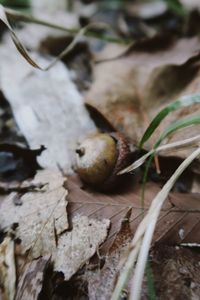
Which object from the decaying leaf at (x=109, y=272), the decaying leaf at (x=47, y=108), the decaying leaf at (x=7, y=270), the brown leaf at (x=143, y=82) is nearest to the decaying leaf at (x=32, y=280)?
the decaying leaf at (x=7, y=270)

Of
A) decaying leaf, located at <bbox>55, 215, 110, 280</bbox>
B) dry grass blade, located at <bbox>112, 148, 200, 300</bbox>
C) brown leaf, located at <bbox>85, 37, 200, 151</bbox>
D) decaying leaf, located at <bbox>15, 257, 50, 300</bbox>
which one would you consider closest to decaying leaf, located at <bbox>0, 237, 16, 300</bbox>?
decaying leaf, located at <bbox>15, 257, 50, 300</bbox>

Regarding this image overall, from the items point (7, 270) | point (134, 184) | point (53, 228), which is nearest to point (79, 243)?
point (53, 228)

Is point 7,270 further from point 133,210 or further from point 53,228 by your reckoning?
point 133,210

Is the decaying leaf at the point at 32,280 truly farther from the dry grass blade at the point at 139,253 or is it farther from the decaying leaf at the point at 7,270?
the dry grass blade at the point at 139,253

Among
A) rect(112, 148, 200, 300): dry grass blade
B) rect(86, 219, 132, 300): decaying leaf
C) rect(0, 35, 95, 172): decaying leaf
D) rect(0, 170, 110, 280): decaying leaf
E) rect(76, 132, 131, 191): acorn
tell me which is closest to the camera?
rect(112, 148, 200, 300): dry grass blade

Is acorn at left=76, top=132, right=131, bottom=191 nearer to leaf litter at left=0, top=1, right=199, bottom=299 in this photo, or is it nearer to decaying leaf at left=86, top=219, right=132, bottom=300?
leaf litter at left=0, top=1, right=199, bottom=299

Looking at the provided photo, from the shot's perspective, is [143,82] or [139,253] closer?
[139,253]
